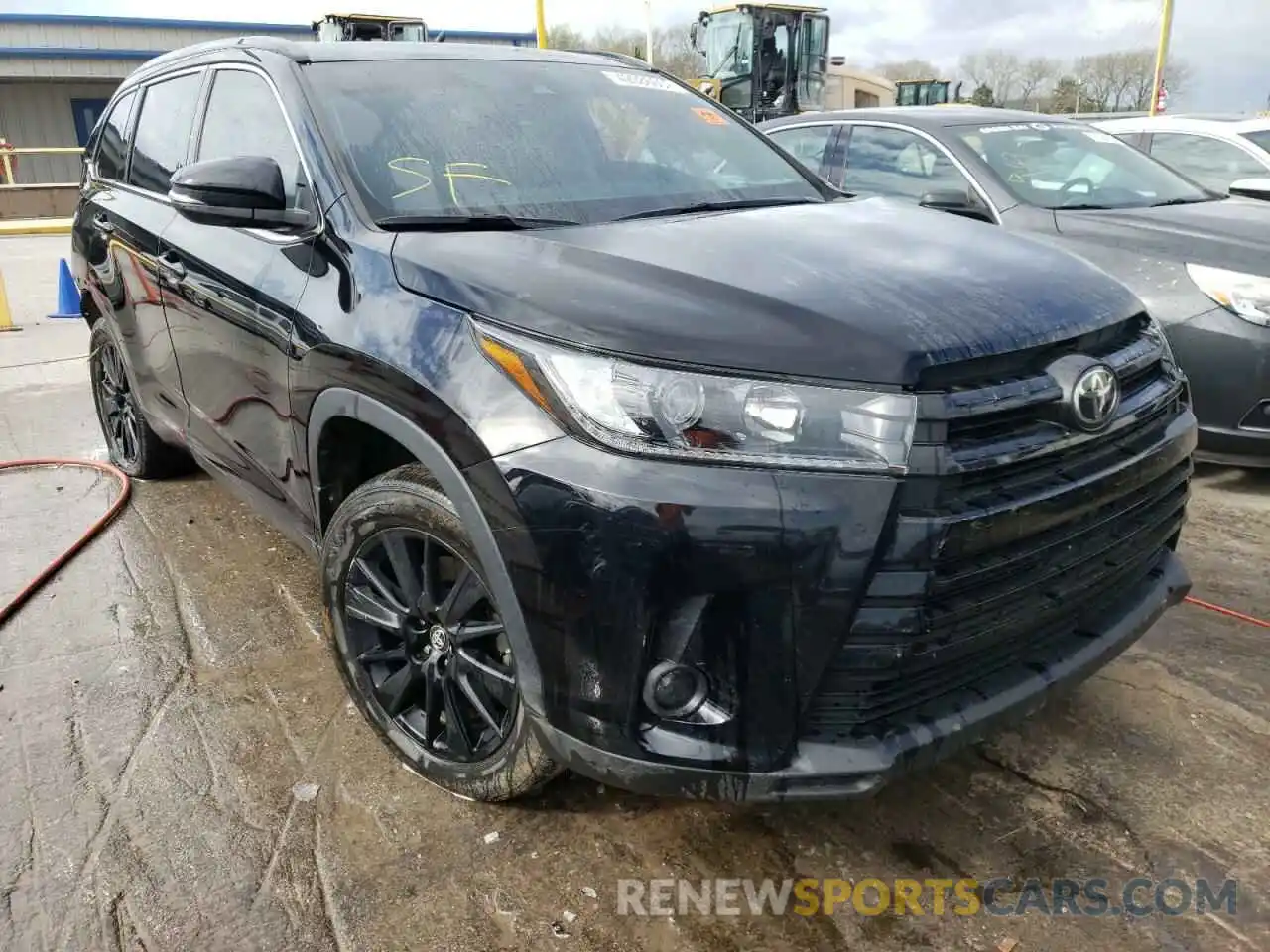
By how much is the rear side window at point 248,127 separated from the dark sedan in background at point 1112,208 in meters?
2.88

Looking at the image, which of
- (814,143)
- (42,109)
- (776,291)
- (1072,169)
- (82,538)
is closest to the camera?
Answer: (776,291)

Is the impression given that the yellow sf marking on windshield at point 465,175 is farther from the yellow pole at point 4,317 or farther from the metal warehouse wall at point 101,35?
the metal warehouse wall at point 101,35

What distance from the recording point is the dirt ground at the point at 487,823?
82.5 inches

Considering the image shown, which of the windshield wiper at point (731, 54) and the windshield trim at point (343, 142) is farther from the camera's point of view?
the windshield wiper at point (731, 54)

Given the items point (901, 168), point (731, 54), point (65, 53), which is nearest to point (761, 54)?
point (731, 54)

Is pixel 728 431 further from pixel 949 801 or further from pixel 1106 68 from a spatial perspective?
pixel 1106 68

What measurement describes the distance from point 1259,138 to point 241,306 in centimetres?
706

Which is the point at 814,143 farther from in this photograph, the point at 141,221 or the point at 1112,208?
the point at 141,221

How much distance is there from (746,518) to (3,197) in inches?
1067

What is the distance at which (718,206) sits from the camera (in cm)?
285

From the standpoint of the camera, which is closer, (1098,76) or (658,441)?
(658,441)

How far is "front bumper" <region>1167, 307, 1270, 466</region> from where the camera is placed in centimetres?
411

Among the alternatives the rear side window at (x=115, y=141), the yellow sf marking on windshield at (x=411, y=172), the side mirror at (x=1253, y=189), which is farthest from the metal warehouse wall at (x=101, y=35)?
the yellow sf marking on windshield at (x=411, y=172)

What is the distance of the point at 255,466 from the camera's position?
3.10m
